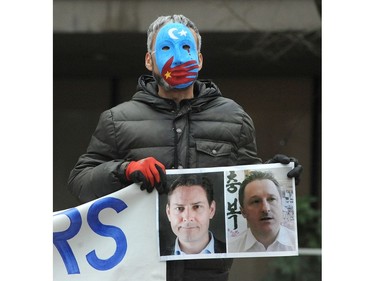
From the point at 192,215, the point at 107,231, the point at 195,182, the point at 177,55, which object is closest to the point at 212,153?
the point at 195,182

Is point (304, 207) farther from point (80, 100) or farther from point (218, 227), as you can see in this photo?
point (218, 227)

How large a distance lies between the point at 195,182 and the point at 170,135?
247mm

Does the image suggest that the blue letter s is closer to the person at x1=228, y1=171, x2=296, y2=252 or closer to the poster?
the poster

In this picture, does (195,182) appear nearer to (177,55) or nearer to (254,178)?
(254,178)

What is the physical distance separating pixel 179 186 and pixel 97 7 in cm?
534

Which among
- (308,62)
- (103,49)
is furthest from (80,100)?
(308,62)

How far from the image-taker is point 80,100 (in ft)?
32.9

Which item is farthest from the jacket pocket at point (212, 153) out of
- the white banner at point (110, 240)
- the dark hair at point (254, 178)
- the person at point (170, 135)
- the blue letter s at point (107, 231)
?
the blue letter s at point (107, 231)

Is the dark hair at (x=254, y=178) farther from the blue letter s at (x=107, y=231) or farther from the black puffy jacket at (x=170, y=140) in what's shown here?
the blue letter s at (x=107, y=231)

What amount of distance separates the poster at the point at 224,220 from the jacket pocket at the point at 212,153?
0.10 ft

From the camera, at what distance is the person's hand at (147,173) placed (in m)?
4.18

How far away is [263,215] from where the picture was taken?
437 centimetres

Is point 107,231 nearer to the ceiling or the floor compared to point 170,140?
nearer to the floor

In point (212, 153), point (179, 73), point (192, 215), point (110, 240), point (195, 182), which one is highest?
point (179, 73)
